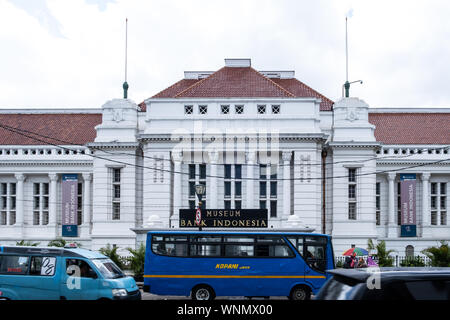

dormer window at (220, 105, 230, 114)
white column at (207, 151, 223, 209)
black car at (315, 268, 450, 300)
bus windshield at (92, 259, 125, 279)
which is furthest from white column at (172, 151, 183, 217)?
black car at (315, 268, 450, 300)

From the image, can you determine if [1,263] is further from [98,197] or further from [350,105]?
[350,105]

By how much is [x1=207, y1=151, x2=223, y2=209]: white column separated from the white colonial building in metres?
0.08

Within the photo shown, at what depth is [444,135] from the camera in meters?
55.2

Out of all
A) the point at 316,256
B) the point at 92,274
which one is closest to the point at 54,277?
the point at 92,274

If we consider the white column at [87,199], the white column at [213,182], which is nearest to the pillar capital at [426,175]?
the white column at [213,182]

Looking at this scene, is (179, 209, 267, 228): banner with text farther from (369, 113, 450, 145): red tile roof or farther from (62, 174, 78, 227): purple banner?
(369, 113, 450, 145): red tile roof

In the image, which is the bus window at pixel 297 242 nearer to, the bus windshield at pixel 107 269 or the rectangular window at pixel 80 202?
the bus windshield at pixel 107 269

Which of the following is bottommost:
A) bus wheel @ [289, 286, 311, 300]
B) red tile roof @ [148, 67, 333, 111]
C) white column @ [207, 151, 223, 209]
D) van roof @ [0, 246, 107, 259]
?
bus wheel @ [289, 286, 311, 300]

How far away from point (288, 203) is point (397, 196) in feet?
39.9

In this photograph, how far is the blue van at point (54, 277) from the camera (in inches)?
771

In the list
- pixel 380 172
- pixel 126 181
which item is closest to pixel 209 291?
pixel 126 181

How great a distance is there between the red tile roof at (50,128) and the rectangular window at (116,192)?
6851 millimetres

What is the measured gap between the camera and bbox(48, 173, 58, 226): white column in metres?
53.2

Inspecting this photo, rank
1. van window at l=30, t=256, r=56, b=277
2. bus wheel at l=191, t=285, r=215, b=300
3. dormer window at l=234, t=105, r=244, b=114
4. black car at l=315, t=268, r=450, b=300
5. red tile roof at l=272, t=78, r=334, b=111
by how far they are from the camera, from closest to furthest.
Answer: black car at l=315, t=268, r=450, b=300
van window at l=30, t=256, r=56, b=277
bus wheel at l=191, t=285, r=215, b=300
dormer window at l=234, t=105, r=244, b=114
red tile roof at l=272, t=78, r=334, b=111
